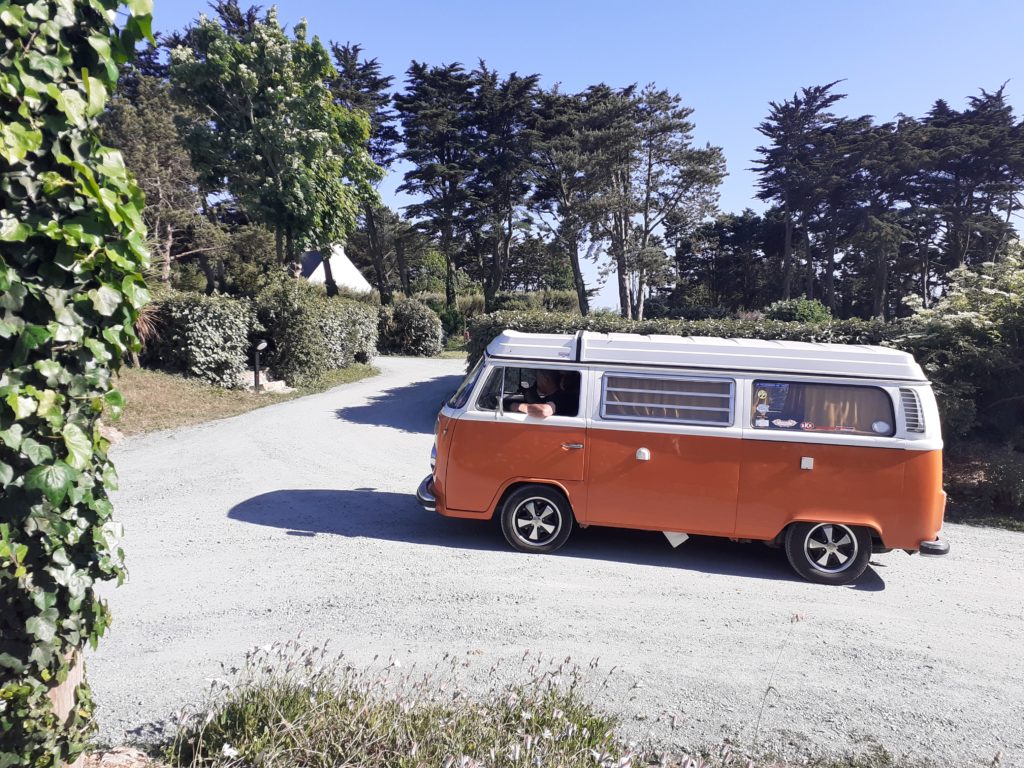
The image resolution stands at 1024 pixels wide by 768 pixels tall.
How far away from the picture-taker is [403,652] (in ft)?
15.8

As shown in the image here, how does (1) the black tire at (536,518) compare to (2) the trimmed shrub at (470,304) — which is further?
(2) the trimmed shrub at (470,304)

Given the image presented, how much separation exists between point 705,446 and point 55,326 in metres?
5.68

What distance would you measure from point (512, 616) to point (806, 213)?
159 feet

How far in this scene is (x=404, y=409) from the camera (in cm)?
1648

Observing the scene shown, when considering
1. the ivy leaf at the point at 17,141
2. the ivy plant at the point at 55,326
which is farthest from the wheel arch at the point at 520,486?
the ivy leaf at the point at 17,141

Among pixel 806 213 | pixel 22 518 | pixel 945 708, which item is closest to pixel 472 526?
pixel 945 708

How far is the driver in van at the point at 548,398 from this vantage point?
704cm

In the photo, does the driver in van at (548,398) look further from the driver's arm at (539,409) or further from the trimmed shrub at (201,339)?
the trimmed shrub at (201,339)

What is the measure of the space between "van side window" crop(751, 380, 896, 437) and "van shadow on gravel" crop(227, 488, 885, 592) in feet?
5.03

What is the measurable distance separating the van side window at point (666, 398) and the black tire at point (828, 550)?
4.59 ft

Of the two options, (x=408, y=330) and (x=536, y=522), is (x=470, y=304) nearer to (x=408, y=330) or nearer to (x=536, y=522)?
(x=408, y=330)

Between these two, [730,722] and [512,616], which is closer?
[730,722]

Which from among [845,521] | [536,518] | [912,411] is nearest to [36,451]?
[536,518]

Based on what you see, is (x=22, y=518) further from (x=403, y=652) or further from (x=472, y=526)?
(x=472, y=526)
